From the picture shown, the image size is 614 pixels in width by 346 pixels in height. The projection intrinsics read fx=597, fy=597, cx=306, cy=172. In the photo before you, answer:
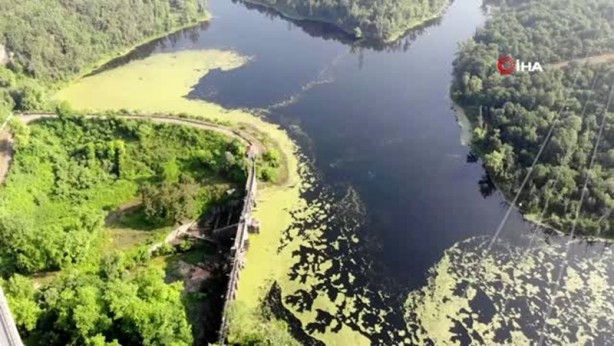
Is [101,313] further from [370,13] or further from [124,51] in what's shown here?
[370,13]

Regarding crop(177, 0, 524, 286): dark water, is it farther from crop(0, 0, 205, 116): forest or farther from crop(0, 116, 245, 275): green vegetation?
crop(0, 116, 245, 275): green vegetation

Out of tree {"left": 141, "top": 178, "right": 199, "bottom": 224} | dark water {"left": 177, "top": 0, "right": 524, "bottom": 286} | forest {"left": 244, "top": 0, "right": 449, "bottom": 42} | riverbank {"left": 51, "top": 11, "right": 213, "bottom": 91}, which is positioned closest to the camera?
tree {"left": 141, "top": 178, "right": 199, "bottom": 224}

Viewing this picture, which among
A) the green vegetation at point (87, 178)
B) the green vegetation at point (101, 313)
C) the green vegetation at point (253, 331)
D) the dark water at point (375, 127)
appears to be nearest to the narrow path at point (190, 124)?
the green vegetation at point (87, 178)

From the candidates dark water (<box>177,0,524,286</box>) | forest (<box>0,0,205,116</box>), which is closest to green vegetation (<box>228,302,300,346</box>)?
dark water (<box>177,0,524,286</box>)

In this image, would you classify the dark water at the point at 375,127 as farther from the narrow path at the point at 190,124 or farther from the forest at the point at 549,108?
the narrow path at the point at 190,124

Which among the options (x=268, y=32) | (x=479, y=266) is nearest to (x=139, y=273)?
(x=479, y=266)

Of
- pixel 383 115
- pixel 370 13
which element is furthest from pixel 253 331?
pixel 370 13
